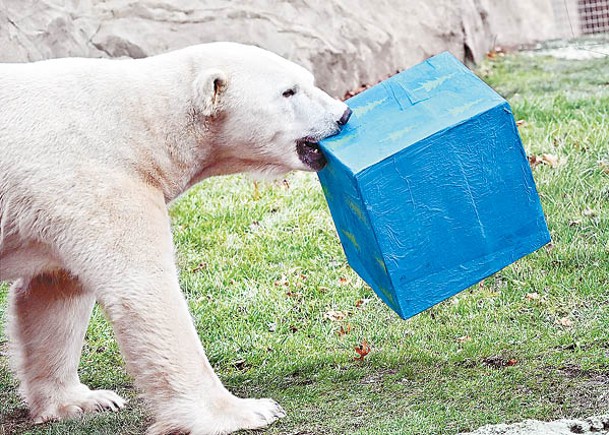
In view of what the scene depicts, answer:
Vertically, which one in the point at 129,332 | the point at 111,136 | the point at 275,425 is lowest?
the point at 275,425

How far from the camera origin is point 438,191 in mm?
3705

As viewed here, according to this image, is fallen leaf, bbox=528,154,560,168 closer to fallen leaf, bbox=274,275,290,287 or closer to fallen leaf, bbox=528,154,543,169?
fallen leaf, bbox=528,154,543,169

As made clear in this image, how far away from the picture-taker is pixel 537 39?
1155cm

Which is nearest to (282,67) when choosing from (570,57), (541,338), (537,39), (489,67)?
(541,338)

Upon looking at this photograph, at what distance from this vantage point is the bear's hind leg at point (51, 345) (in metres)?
4.36

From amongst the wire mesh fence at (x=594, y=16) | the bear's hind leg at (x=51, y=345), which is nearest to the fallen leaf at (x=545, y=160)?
→ the bear's hind leg at (x=51, y=345)

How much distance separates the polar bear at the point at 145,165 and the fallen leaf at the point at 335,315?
1310 millimetres

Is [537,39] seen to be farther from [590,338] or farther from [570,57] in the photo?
[590,338]

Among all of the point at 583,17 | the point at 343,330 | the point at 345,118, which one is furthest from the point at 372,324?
the point at 583,17

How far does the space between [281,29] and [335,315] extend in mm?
4036

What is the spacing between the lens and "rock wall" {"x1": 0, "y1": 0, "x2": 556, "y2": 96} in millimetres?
7695

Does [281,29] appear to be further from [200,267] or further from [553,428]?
[553,428]

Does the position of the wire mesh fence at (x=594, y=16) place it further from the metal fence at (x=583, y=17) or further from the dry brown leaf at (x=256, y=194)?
the dry brown leaf at (x=256, y=194)

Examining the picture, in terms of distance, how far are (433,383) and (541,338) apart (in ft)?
2.35
